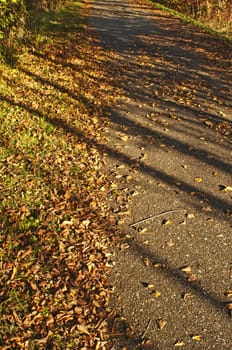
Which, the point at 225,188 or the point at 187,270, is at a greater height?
the point at 225,188

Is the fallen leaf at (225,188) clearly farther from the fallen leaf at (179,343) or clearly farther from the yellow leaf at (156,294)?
the fallen leaf at (179,343)

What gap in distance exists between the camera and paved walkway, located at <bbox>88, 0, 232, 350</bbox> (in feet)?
12.3

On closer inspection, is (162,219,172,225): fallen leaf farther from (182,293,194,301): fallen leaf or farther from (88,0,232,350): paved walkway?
(182,293,194,301): fallen leaf

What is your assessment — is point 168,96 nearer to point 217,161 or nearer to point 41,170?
point 217,161

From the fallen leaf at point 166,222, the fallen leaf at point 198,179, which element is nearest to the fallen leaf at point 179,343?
the fallen leaf at point 166,222

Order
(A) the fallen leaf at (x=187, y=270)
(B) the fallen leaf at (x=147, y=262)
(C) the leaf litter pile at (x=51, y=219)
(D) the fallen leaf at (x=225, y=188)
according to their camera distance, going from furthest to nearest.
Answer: (D) the fallen leaf at (x=225, y=188) → (B) the fallen leaf at (x=147, y=262) → (A) the fallen leaf at (x=187, y=270) → (C) the leaf litter pile at (x=51, y=219)

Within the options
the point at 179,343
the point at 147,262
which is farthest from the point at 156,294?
the point at 179,343

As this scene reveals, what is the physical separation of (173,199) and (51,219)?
75.3 inches

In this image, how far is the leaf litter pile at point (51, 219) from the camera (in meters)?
3.64

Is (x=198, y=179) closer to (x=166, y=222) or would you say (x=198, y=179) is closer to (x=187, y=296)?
(x=166, y=222)

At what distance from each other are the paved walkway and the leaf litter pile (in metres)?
0.32

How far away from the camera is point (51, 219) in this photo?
4.97m

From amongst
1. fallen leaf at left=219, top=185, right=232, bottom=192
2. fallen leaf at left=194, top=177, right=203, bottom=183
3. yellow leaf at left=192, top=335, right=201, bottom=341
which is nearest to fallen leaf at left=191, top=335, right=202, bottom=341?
yellow leaf at left=192, top=335, right=201, bottom=341

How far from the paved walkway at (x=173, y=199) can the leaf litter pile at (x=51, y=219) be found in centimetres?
32
